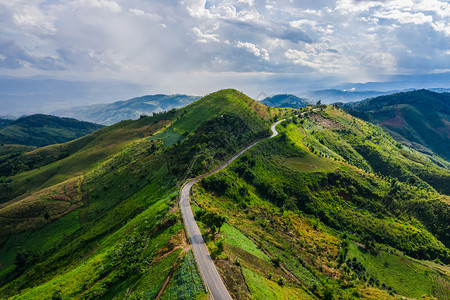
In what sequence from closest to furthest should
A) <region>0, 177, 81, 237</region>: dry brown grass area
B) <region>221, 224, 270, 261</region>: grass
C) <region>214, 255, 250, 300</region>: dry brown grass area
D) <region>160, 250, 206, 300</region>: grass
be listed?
1. <region>160, 250, 206, 300</region>: grass
2. <region>214, 255, 250, 300</region>: dry brown grass area
3. <region>221, 224, 270, 261</region>: grass
4. <region>0, 177, 81, 237</region>: dry brown grass area

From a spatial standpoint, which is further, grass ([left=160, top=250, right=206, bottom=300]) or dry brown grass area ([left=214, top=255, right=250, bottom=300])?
dry brown grass area ([left=214, top=255, right=250, bottom=300])

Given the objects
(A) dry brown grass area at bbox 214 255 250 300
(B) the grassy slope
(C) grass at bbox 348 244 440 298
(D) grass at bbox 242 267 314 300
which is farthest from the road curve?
(C) grass at bbox 348 244 440 298

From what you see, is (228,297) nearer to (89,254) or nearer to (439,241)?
(89,254)

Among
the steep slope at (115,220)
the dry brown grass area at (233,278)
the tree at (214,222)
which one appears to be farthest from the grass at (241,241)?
the steep slope at (115,220)

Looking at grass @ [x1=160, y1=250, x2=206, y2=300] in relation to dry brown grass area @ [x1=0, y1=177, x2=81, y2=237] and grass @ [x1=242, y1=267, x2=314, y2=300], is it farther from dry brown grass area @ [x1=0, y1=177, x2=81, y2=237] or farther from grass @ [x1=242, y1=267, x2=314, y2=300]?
dry brown grass area @ [x1=0, y1=177, x2=81, y2=237]

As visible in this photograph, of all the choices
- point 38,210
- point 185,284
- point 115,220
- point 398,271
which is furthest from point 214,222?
point 38,210

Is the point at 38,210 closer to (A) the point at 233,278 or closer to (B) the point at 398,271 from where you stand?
(A) the point at 233,278
